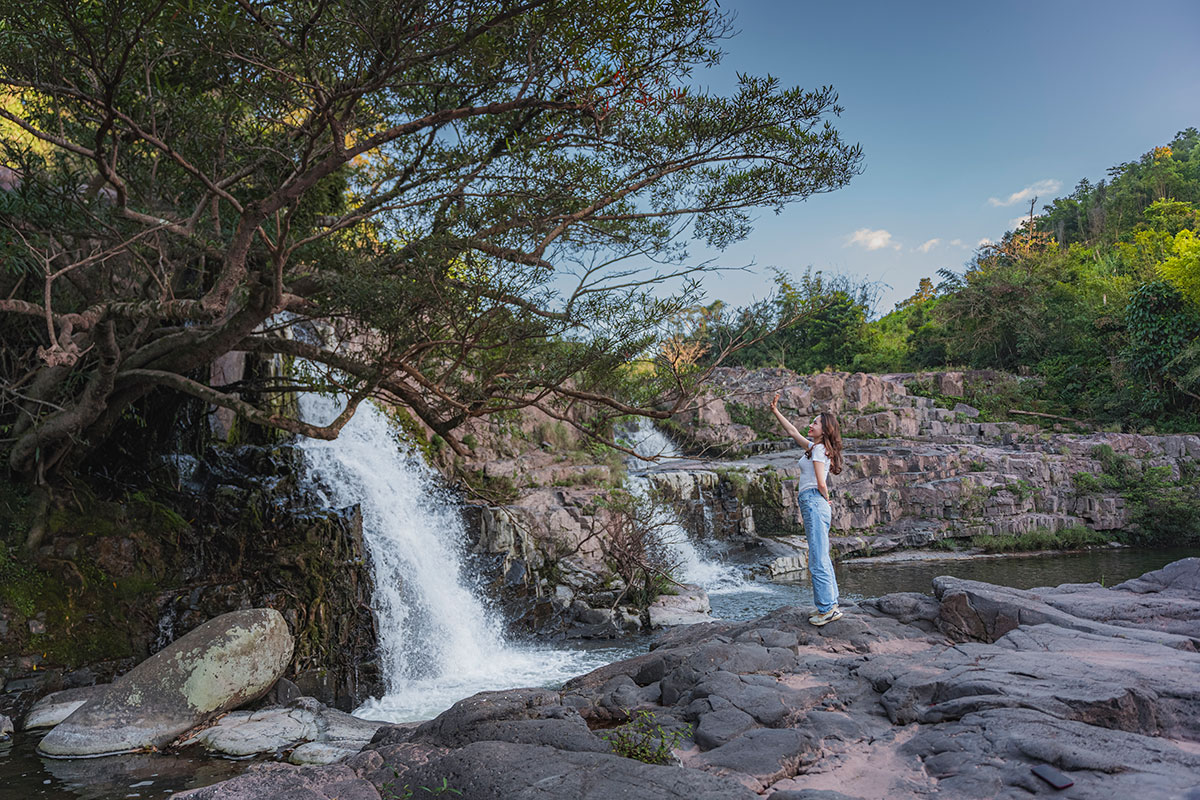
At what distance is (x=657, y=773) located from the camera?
2.81 metres

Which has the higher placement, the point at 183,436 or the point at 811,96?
the point at 811,96

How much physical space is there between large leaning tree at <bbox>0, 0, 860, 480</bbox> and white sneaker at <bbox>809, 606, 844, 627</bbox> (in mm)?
2005

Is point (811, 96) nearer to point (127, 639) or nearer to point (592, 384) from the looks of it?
point (592, 384)

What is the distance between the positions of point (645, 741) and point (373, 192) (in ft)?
16.3

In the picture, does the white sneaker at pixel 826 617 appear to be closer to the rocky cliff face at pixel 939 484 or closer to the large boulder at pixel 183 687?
the large boulder at pixel 183 687

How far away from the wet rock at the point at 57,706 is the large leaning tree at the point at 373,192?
6.77 feet

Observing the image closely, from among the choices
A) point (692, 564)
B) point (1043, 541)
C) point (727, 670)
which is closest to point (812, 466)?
point (727, 670)

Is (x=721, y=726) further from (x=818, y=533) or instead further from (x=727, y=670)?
(x=818, y=533)

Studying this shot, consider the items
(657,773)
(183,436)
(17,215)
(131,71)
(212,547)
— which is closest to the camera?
(657,773)

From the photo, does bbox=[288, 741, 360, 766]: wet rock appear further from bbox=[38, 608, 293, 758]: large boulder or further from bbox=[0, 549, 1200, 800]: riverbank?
bbox=[38, 608, 293, 758]: large boulder

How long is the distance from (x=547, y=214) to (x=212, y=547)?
16.2 ft

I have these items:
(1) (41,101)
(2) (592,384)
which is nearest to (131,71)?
(1) (41,101)

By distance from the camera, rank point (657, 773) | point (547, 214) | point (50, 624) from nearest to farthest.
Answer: point (657, 773) < point (547, 214) < point (50, 624)

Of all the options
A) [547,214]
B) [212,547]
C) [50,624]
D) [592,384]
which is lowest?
[50,624]
